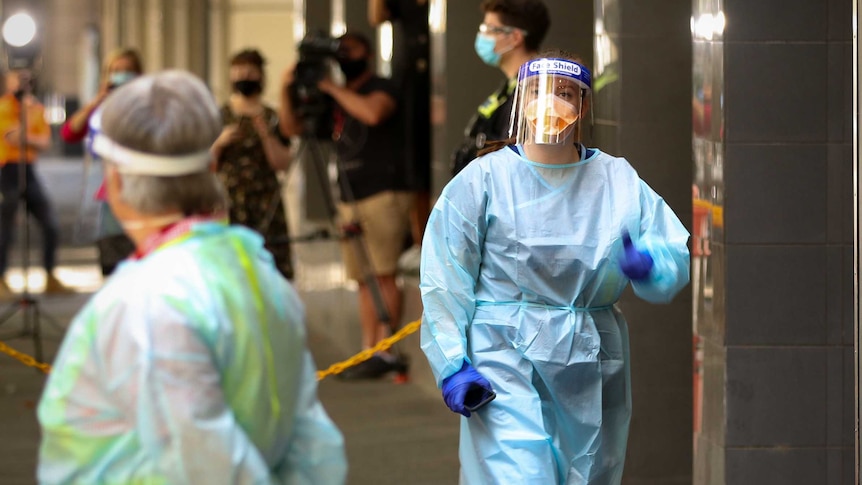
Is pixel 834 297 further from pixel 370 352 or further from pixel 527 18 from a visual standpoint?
pixel 370 352

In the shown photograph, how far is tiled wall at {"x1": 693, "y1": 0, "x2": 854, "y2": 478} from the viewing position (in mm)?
4320

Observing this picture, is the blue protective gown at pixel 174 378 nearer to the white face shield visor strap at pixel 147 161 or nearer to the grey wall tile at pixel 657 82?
the white face shield visor strap at pixel 147 161

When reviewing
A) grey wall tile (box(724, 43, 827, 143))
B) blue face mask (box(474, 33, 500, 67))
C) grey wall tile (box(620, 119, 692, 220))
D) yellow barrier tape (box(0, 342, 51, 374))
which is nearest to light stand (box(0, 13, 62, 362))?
yellow barrier tape (box(0, 342, 51, 374))

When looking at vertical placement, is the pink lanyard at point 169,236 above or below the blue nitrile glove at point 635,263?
above

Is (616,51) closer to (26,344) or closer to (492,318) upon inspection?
(492,318)

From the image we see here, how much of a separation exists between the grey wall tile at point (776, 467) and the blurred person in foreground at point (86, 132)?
3.55m

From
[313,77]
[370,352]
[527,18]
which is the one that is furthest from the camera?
[313,77]

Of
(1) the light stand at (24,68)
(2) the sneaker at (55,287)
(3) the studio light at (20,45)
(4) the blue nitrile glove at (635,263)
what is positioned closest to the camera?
(4) the blue nitrile glove at (635,263)

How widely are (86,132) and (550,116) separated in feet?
16.3

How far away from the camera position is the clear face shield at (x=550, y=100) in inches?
138

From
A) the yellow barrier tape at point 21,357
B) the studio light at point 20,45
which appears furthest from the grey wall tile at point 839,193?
the studio light at point 20,45

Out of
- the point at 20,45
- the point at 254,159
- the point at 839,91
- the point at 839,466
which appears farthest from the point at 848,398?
the point at 20,45

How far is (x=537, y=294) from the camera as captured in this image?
11.4 ft

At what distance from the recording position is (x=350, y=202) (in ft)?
24.0
